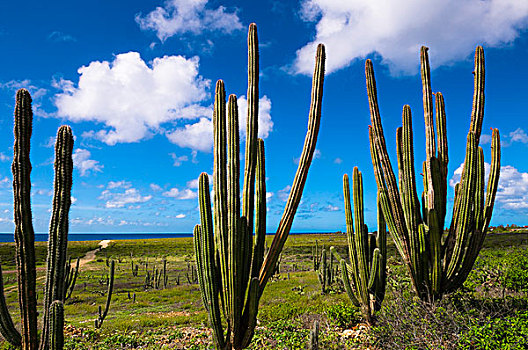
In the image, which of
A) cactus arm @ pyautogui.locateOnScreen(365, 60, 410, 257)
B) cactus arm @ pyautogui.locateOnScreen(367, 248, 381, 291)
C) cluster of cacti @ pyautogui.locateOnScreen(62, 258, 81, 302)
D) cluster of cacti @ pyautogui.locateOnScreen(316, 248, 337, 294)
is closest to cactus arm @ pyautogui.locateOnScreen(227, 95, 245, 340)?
cluster of cacti @ pyautogui.locateOnScreen(62, 258, 81, 302)

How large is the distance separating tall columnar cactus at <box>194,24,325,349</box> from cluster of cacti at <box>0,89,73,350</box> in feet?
4.48

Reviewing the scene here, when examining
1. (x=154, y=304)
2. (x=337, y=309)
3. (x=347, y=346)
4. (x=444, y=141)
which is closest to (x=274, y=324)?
(x=337, y=309)

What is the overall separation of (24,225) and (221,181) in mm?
1951

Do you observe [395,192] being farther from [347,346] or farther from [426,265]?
[347,346]

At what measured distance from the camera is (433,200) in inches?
230

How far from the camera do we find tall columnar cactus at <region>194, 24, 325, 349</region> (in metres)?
3.70

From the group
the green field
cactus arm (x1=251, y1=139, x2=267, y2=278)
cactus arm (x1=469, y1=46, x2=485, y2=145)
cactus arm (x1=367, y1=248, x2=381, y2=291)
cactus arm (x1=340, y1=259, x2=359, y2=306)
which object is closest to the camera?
cactus arm (x1=251, y1=139, x2=267, y2=278)

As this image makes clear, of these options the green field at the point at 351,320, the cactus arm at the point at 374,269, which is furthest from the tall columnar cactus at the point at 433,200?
the cactus arm at the point at 374,269

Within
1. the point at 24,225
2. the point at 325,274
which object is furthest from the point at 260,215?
the point at 325,274

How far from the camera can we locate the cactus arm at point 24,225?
305cm

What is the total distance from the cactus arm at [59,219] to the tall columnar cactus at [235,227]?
1.34m

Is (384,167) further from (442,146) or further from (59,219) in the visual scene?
(59,219)

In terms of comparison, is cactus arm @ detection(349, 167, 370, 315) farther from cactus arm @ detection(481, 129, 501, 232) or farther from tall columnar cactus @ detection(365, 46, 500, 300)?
cactus arm @ detection(481, 129, 501, 232)

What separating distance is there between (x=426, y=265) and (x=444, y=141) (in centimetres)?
229
